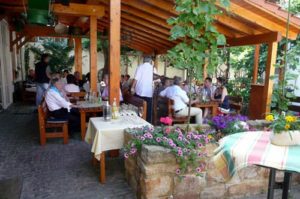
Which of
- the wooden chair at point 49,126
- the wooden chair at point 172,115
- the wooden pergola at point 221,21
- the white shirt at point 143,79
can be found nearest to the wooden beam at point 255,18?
the wooden pergola at point 221,21

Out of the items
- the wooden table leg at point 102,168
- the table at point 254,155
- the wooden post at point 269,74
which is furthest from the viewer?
the wooden post at point 269,74

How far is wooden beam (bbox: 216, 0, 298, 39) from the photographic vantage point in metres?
4.81

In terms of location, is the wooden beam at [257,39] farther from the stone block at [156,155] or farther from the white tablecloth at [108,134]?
the stone block at [156,155]

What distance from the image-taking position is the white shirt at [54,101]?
14.5 feet

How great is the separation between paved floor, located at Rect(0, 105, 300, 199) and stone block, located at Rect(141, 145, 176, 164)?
604 millimetres

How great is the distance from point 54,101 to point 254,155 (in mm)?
3813

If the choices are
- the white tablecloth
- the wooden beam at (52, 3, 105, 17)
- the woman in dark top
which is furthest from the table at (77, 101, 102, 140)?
the woman in dark top

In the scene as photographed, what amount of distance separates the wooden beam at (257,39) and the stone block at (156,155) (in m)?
4.02

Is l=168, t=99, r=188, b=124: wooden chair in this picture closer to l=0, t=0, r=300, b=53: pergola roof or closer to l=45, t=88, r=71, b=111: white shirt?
l=0, t=0, r=300, b=53: pergola roof

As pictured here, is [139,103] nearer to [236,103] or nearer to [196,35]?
[196,35]

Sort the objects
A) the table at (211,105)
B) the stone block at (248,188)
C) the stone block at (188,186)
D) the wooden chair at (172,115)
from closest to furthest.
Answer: the stone block at (188,186), the stone block at (248,188), the wooden chair at (172,115), the table at (211,105)

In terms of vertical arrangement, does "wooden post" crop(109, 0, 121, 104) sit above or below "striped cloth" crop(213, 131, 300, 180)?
above

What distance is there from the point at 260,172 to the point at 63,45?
12.6 metres

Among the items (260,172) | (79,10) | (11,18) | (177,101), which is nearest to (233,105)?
(177,101)
